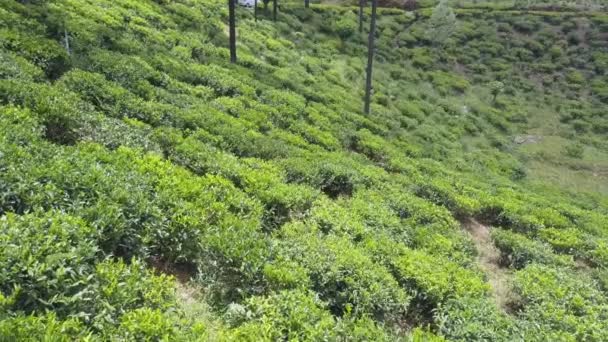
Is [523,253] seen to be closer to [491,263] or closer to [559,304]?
[491,263]

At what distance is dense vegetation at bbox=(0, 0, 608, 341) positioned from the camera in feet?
20.1

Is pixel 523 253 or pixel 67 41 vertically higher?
pixel 67 41

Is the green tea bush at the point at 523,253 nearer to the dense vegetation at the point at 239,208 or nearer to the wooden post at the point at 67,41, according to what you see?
the dense vegetation at the point at 239,208

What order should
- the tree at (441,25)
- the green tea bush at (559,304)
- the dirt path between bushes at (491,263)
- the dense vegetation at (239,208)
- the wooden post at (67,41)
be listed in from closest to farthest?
the dense vegetation at (239,208) < the green tea bush at (559,304) < the dirt path between bushes at (491,263) < the wooden post at (67,41) < the tree at (441,25)

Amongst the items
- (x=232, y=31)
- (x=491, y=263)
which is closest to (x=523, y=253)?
(x=491, y=263)

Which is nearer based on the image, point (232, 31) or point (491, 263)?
point (491, 263)

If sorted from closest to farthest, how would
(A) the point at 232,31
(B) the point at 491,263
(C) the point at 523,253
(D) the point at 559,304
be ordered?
(D) the point at 559,304 < (C) the point at 523,253 < (B) the point at 491,263 < (A) the point at 232,31

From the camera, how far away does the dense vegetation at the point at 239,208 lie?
241 inches

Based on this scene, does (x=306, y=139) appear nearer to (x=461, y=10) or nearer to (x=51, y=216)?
(x=51, y=216)

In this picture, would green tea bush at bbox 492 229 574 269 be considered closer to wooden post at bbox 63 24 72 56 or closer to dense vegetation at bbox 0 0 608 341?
dense vegetation at bbox 0 0 608 341

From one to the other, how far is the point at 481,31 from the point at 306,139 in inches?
1678

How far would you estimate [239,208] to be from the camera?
9641 mm

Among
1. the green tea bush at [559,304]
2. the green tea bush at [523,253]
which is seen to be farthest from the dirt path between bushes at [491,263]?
the green tea bush at [559,304]

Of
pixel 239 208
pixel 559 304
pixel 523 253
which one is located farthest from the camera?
pixel 523 253
